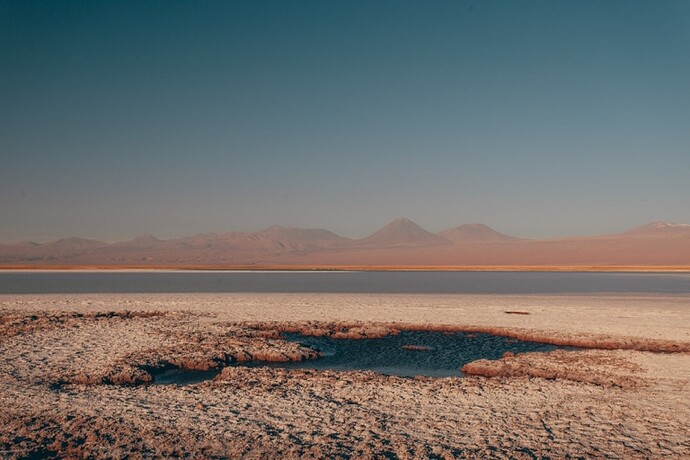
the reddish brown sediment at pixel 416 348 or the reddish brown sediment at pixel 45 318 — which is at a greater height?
the reddish brown sediment at pixel 45 318

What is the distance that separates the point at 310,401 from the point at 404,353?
21.2 ft

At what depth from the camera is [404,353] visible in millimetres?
17312

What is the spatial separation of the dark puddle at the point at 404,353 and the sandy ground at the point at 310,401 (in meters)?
0.74

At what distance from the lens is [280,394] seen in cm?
1184

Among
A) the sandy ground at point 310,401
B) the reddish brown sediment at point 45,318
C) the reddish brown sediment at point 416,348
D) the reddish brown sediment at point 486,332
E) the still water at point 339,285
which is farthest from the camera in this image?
the still water at point 339,285

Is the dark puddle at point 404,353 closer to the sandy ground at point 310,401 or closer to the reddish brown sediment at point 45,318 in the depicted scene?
the sandy ground at point 310,401

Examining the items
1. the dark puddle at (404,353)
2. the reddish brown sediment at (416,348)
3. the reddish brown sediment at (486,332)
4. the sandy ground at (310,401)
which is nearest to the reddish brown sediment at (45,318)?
the sandy ground at (310,401)

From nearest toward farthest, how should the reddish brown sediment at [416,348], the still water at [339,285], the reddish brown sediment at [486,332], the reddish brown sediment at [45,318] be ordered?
the reddish brown sediment at [416,348] < the reddish brown sediment at [486,332] < the reddish brown sediment at [45,318] < the still water at [339,285]

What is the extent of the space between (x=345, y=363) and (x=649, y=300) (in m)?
26.1

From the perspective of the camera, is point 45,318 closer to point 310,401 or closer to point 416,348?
point 416,348

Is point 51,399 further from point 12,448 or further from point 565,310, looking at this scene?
point 565,310

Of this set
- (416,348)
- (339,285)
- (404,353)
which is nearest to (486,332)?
(416,348)

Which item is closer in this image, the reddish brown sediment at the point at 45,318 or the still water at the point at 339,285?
the reddish brown sediment at the point at 45,318

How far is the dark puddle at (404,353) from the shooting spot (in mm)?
14727
